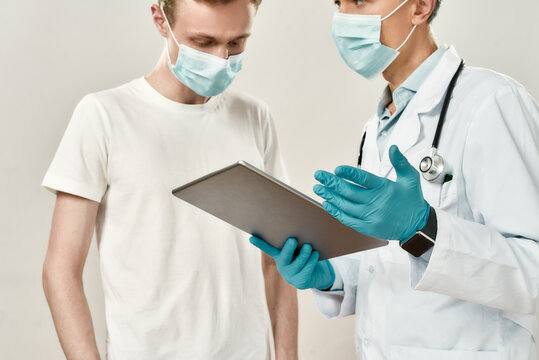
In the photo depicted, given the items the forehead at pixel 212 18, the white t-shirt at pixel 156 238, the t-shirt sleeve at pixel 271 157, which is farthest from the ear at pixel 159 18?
the t-shirt sleeve at pixel 271 157

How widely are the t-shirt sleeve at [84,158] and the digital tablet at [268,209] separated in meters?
0.39

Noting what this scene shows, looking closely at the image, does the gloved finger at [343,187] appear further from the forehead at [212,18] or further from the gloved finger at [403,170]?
the forehead at [212,18]

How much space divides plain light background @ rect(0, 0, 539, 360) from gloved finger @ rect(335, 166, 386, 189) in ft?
4.31

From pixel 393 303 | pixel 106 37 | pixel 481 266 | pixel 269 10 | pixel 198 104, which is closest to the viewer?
pixel 481 266

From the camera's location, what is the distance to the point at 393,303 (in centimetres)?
119

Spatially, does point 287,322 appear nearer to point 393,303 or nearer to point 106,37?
point 393,303

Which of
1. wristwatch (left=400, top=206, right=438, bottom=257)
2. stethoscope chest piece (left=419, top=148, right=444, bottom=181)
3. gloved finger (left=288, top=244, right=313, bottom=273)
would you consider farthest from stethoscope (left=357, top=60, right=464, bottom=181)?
gloved finger (left=288, top=244, right=313, bottom=273)

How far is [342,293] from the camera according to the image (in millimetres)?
1403

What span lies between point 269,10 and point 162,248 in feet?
4.20

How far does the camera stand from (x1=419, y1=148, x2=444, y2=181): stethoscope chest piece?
1.09 m

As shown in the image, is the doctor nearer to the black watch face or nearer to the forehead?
the black watch face

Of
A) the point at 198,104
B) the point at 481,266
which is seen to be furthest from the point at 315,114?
the point at 481,266

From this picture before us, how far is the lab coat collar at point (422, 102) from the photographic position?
1.21 metres

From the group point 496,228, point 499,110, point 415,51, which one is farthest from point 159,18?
point 496,228
